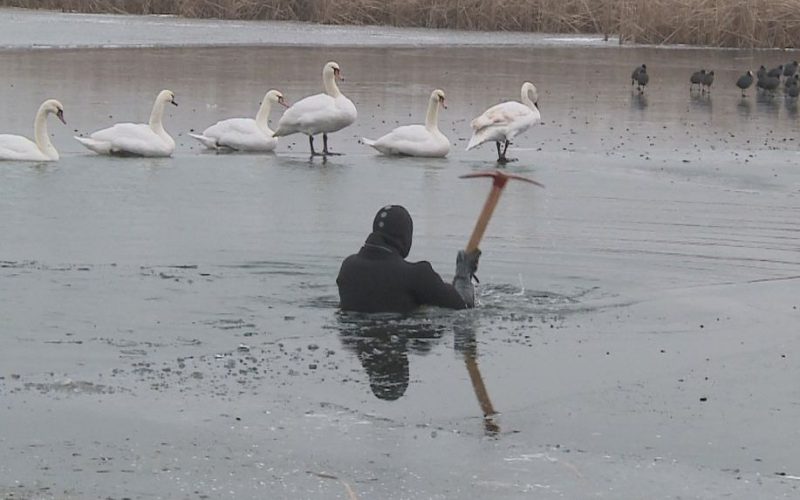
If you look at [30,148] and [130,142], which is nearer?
[30,148]

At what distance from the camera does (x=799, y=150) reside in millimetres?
20188

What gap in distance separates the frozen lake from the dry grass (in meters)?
18.5

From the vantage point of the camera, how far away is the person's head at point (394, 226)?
9867 mm

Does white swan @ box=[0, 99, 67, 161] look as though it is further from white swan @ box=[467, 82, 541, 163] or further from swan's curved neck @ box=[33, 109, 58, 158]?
white swan @ box=[467, 82, 541, 163]

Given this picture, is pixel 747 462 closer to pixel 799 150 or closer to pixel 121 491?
pixel 121 491

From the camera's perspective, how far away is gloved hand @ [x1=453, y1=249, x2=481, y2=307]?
33.7ft

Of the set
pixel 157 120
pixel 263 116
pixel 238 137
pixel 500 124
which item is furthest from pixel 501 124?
pixel 157 120

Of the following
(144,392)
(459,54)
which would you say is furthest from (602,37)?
(144,392)

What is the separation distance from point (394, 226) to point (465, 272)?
26.0 inches

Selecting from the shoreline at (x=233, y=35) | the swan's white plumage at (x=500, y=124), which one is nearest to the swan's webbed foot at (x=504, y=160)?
the swan's white plumage at (x=500, y=124)

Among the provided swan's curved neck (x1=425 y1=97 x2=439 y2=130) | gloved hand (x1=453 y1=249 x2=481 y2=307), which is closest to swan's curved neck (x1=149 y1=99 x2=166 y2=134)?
swan's curved neck (x1=425 y1=97 x2=439 y2=130)

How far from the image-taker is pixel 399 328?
32.3 feet

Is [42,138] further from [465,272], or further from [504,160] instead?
[465,272]

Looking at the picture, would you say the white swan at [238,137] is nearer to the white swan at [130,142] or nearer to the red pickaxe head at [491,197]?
the white swan at [130,142]
